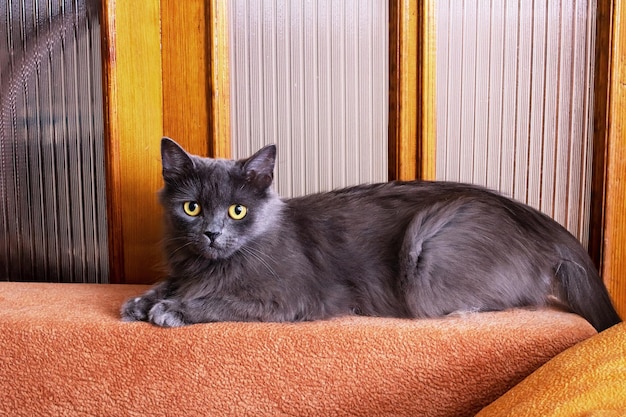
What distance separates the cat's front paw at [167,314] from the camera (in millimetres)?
1206

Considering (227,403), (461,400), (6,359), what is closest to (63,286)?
(6,359)

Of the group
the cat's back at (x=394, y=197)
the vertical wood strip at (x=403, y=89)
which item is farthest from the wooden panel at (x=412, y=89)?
the cat's back at (x=394, y=197)

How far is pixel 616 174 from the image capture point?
146 centimetres

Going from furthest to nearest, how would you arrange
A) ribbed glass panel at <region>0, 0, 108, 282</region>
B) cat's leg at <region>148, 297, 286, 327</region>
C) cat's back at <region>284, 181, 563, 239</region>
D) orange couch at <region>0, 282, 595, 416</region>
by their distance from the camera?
ribbed glass panel at <region>0, 0, 108, 282</region> → cat's back at <region>284, 181, 563, 239</region> → cat's leg at <region>148, 297, 286, 327</region> → orange couch at <region>0, 282, 595, 416</region>

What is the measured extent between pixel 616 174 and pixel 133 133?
1358mm

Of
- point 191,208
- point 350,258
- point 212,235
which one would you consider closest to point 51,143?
point 191,208

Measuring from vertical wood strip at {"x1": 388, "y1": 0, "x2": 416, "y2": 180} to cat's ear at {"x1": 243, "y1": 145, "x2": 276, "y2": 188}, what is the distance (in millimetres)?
407

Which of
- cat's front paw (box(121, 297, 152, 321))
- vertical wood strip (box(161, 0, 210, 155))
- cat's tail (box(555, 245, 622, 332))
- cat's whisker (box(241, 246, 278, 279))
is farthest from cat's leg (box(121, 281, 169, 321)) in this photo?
cat's tail (box(555, 245, 622, 332))

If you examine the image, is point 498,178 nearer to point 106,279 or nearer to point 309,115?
point 309,115

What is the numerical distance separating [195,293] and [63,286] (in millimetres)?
523

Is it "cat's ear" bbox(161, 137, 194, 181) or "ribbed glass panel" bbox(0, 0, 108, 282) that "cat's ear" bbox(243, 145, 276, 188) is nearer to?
"cat's ear" bbox(161, 137, 194, 181)

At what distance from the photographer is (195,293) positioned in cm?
128

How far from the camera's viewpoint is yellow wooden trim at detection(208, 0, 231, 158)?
1507mm

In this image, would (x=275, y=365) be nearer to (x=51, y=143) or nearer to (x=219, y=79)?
(x=219, y=79)
